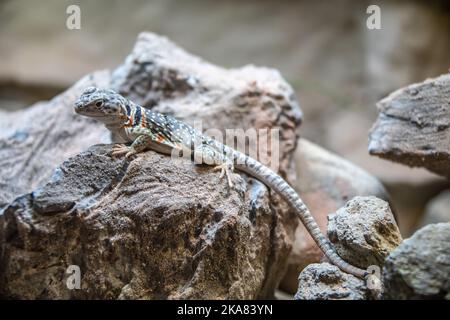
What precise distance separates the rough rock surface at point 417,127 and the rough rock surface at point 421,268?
1.69 meters

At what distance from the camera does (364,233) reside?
135 inches

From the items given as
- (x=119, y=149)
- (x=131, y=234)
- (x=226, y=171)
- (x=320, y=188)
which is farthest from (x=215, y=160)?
(x=320, y=188)

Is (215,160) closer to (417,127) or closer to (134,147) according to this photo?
(134,147)

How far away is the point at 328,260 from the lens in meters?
3.68

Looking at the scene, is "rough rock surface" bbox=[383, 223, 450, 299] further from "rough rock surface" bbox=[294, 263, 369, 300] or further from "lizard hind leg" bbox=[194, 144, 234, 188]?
"lizard hind leg" bbox=[194, 144, 234, 188]

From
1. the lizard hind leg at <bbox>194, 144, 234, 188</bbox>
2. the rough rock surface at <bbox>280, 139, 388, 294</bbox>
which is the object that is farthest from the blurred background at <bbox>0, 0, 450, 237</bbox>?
the lizard hind leg at <bbox>194, 144, 234, 188</bbox>

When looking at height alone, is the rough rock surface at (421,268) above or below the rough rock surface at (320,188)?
below

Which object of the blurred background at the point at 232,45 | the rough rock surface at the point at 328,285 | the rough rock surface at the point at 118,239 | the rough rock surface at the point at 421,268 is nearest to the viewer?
the rough rock surface at the point at 421,268

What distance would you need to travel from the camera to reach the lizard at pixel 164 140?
394cm

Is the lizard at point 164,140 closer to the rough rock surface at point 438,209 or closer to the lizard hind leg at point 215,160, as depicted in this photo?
the lizard hind leg at point 215,160

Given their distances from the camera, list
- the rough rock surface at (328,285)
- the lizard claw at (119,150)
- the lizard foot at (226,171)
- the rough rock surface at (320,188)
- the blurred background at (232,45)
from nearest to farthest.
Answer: the rough rock surface at (328,285)
the lizard claw at (119,150)
the lizard foot at (226,171)
the rough rock surface at (320,188)
the blurred background at (232,45)

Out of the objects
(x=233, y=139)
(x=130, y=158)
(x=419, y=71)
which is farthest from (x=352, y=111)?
(x=130, y=158)

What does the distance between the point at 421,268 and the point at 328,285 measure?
2.56 ft

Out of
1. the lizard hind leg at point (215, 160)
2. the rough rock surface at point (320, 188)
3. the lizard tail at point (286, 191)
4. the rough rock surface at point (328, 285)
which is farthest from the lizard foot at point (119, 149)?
the rough rock surface at point (320, 188)
